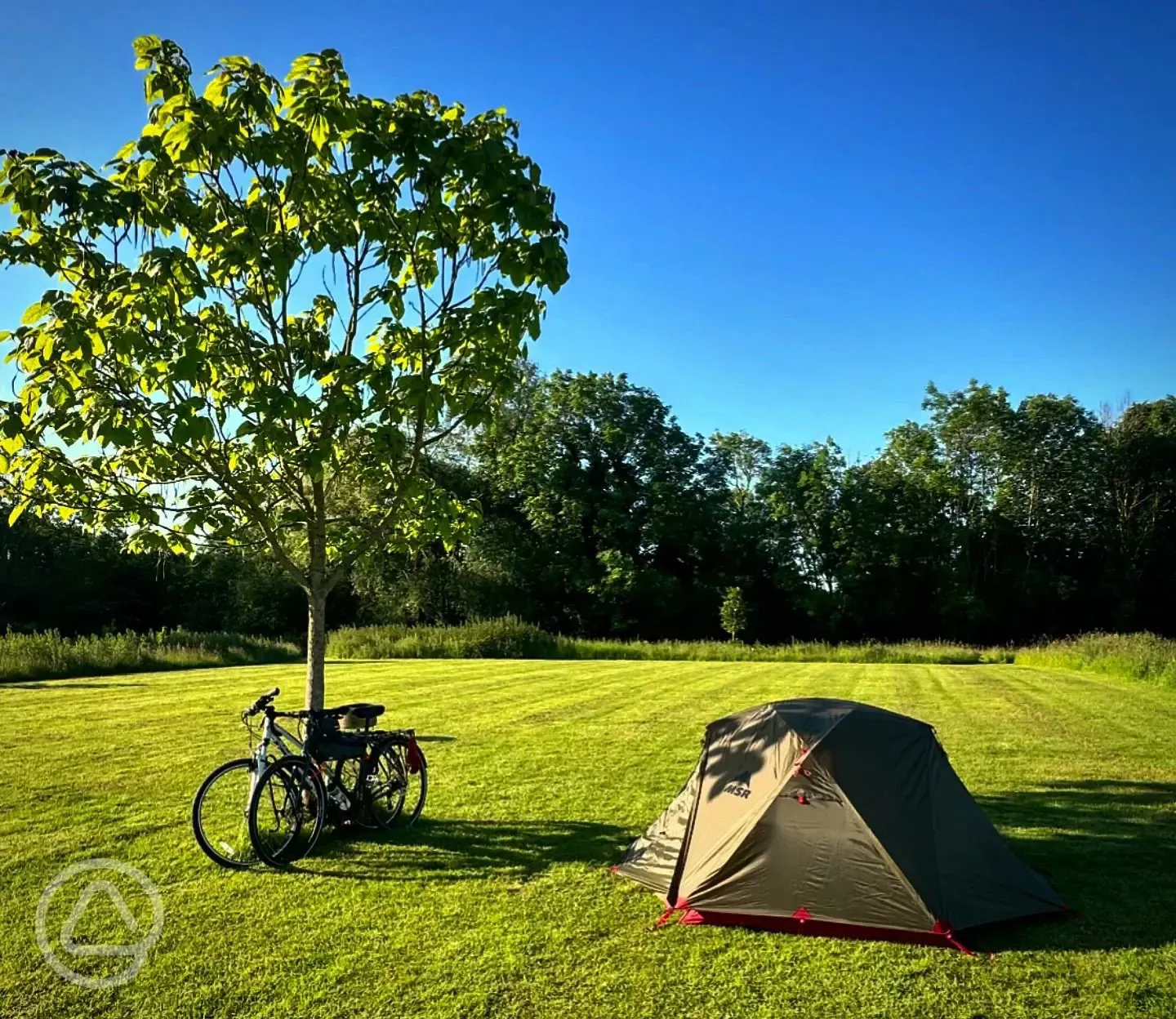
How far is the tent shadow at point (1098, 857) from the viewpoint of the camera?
5.16 meters

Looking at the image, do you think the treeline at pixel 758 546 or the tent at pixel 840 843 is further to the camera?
the treeline at pixel 758 546

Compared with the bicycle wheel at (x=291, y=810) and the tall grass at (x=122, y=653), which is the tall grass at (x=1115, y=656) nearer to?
the bicycle wheel at (x=291, y=810)

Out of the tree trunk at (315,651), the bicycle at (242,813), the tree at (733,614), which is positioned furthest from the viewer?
the tree at (733,614)

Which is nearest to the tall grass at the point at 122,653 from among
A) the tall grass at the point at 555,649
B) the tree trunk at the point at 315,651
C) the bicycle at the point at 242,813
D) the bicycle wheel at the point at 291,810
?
the tall grass at the point at 555,649

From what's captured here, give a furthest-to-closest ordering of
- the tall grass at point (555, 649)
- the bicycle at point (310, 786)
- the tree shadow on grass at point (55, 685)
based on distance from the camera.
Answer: the tall grass at point (555, 649) → the tree shadow on grass at point (55, 685) → the bicycle at point (310, 786)

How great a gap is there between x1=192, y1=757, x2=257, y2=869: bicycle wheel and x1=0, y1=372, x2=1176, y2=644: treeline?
3683 centimetres

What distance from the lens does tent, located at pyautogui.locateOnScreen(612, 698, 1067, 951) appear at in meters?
5.18

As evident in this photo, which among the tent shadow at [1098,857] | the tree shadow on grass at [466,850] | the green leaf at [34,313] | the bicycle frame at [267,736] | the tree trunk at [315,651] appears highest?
the green leaf at [34,313]

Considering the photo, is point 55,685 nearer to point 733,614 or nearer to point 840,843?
point 840,843

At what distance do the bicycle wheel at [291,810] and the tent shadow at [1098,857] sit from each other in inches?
179

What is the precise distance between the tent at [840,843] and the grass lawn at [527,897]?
184mm

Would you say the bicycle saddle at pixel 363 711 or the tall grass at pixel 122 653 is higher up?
the bicycle saddle at pixel 363 711

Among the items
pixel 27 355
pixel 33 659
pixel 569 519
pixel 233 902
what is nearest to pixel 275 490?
pixel 27 355

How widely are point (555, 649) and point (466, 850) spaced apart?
26.2m
